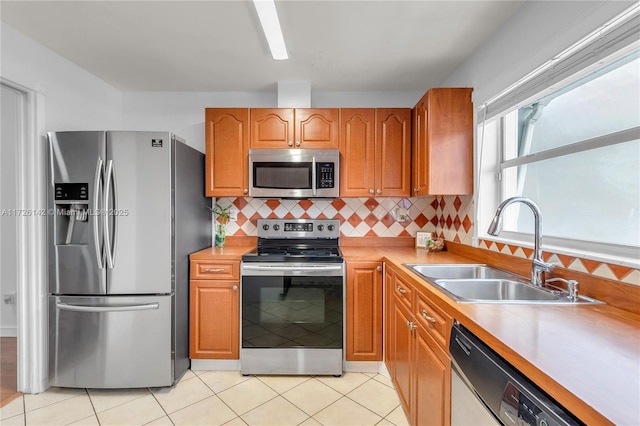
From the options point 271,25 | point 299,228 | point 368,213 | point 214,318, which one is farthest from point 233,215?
point 271,25

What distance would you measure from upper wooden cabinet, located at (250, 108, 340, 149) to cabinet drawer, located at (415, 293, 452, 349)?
1.54 m

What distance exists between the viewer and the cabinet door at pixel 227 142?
2514 millimetres

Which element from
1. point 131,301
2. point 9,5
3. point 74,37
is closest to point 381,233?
point 131,301

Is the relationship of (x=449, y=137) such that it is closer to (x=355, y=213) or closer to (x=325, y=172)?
(x=325, y=172)

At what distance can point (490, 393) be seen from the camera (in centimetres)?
84

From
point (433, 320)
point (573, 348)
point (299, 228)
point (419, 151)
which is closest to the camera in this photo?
point (573, 348)

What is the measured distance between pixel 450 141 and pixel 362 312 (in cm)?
142

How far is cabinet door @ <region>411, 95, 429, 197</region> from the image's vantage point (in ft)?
7.10

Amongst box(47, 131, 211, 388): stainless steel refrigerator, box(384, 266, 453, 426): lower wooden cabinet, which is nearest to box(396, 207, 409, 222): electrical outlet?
box(384, 266, 453, 426): lower wooden cabinet

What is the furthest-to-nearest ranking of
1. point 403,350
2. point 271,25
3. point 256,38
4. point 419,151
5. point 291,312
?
point 419,151, point 291,312, point 256,38, point 403,350, point 271,25

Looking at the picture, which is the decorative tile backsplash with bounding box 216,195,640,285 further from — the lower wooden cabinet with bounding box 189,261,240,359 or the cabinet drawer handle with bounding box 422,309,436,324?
the cabinet drawer handle with bounding box 422,309,436,324

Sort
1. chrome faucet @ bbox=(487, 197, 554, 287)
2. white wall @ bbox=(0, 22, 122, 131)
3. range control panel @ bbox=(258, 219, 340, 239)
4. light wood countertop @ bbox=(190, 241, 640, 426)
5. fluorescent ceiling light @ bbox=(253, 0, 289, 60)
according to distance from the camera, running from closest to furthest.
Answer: light wood countertop @ bbox=(190, 241, 640, 426) < chrome faucet @ bbox=(487, 197, 554, 287) < fluorescent ceiling light @ bbox=(253, 0, 289, 60) < white wall @ bbox=(0, 22, 122, 131) < range control panel @ bbox=(258, 219, 340, 239)

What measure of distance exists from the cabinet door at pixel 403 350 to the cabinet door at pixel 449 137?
89cm

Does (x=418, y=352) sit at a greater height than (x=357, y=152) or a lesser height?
lesser
